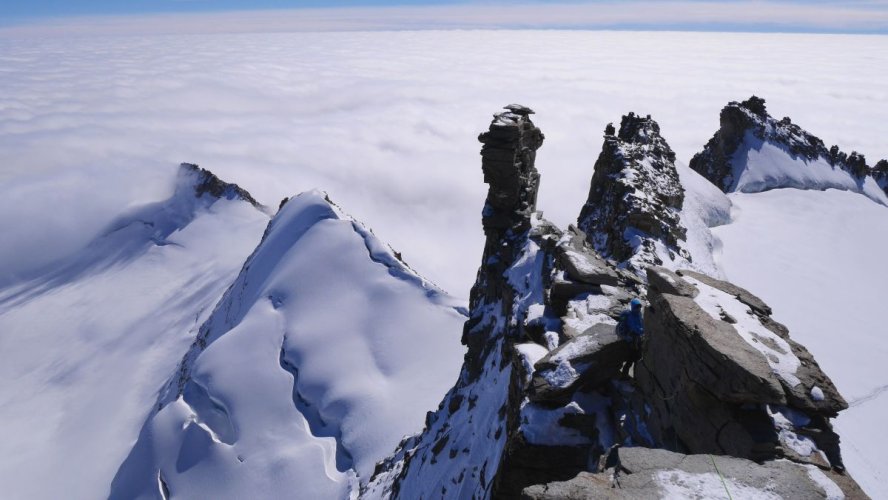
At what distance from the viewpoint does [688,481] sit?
7672mm

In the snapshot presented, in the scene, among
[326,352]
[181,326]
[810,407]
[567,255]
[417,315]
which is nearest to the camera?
[810,407]

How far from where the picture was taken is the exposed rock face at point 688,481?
7484mm

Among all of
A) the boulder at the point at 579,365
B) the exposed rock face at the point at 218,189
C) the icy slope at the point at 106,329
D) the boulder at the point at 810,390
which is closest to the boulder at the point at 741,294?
the boulder at the point at 810,390

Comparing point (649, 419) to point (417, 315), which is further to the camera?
point (417, 315)

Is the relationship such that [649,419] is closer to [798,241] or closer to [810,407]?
[810,407]

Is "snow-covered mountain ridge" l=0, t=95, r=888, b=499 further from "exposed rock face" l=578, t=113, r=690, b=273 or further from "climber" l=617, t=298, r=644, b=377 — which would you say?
"climber" l=617, t=298, r=644, b=377

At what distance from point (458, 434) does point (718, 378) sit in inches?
479

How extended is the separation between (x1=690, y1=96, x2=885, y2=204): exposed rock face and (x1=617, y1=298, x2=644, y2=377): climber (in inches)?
2037

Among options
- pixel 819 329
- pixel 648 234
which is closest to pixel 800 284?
pixel 819 329

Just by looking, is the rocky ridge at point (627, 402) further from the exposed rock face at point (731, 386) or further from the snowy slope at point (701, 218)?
the snowy slope at point (701, 218)

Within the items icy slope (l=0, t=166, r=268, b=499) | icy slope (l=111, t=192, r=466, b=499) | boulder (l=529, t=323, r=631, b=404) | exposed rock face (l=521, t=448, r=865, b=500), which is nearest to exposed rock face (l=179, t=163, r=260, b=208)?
icy slope (l=0, t=166, r=268, b=499)

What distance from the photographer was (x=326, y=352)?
148 feet

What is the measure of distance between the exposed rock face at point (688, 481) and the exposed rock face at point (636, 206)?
51.4 feet

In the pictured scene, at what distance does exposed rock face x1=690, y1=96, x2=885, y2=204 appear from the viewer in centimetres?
5581
